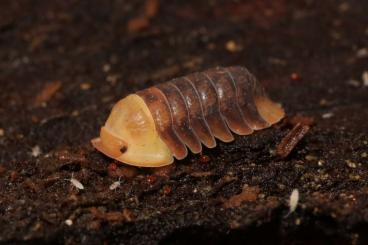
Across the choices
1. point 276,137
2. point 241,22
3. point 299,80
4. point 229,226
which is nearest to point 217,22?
point 241,22

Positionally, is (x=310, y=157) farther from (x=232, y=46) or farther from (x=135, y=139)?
(x=232, y=46)

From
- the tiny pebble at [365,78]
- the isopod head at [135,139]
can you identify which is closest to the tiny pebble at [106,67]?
the isopod head at [135,139]

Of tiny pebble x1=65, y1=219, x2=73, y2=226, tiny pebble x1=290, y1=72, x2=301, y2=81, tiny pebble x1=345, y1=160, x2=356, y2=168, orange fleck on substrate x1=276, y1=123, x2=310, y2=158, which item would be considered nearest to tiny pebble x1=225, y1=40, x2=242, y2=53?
tiny pebble x1=290, y1=72, x2=301, y2=81

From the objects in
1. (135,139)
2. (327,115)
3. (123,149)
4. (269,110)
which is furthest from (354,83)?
(123,149)

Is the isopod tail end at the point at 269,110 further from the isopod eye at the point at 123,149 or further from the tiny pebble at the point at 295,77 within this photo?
the isopod eye at the point at 123,149

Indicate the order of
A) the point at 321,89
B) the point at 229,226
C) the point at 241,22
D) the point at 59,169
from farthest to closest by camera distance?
the point at 241,22
the point at 321,89
the point at 59,169
the point at 229,226

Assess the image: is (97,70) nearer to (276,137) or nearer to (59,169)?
(59,169)
